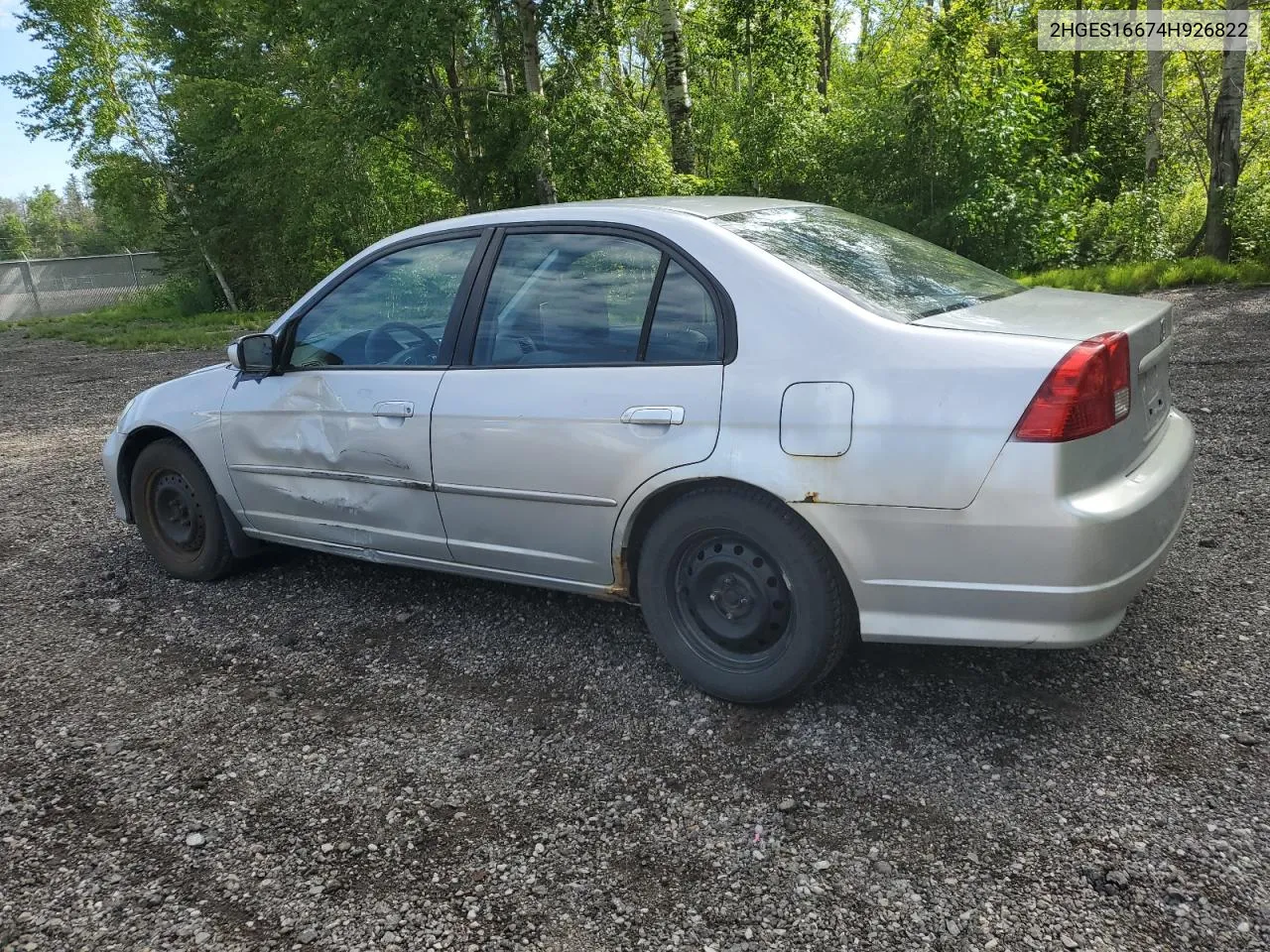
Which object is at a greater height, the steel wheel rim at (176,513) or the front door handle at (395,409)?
the front door handle at (395,409)

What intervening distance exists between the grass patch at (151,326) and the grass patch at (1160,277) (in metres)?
12.1

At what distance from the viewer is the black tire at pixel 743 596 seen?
9.57 feet

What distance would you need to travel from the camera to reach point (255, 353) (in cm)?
414

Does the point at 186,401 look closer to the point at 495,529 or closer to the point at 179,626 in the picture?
the point at 179,626

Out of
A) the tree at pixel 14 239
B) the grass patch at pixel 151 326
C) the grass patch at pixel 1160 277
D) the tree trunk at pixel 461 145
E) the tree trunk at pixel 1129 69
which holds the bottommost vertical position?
the grass patch at pixel 1160 277

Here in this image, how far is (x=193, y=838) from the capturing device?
8.86ft

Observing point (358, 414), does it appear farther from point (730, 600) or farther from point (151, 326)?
point (151, 326)

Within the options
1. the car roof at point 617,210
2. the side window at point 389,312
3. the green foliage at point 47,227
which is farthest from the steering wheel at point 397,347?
the green foliage at point 47,227

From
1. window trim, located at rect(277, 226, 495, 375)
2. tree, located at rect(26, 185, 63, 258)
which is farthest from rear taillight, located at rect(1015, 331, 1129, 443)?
tree, located at rect(26, 185, 63, 258)

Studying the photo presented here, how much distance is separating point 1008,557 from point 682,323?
1.24 meters

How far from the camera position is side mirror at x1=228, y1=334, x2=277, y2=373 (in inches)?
163

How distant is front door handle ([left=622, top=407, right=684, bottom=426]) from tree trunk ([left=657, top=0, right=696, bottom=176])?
1110cm

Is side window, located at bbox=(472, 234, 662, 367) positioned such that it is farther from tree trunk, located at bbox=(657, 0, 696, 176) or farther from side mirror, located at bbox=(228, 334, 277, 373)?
tree trunk, located at bbox=(657, 0, 696, 176)

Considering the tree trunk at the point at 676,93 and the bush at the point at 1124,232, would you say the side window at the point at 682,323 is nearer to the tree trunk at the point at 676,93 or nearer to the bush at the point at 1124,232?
the tree trunk at the point at 676,93
